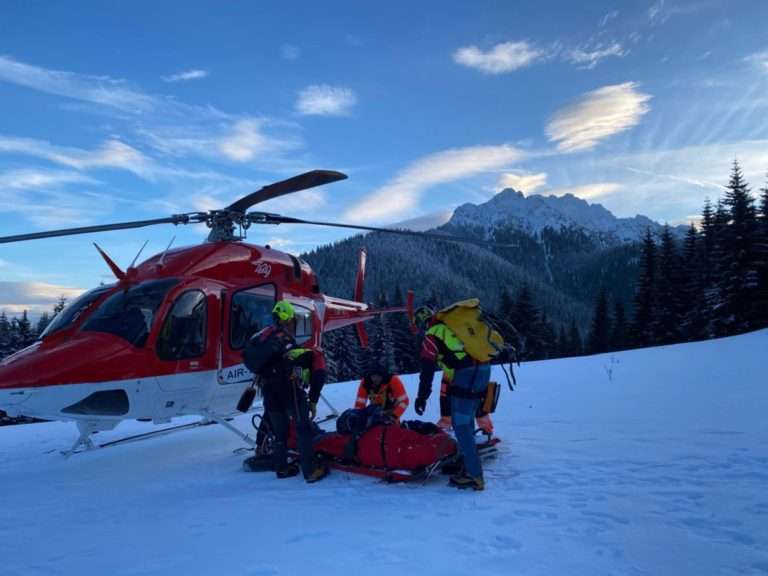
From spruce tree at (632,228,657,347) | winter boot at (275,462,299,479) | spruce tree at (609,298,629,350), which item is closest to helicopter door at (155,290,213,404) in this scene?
winter boot at (275,462,299,479)

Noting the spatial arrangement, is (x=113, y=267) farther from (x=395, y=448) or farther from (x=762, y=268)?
(x=762, y=268)

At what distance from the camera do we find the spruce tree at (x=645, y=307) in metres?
36.5

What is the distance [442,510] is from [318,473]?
1826mm

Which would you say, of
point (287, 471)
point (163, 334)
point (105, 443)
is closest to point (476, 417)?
point (287, 471)

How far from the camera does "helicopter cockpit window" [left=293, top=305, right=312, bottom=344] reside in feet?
29.5

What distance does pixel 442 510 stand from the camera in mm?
4348

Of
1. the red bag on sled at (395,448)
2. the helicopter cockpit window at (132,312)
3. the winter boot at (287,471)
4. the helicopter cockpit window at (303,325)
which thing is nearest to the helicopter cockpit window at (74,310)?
the helicopter cockpit window at (132,312)

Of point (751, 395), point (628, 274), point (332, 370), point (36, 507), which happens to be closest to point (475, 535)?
point (36, 507)

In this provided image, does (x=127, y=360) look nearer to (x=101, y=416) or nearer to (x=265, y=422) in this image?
(x=101, y=416)

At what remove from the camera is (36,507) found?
527 cm

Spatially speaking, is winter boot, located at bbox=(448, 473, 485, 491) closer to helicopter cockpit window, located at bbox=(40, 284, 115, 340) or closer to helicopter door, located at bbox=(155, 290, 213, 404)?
helicopter door, located at bbox=(155, 290, 213, 404)

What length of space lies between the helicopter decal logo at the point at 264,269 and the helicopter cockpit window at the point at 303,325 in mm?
851

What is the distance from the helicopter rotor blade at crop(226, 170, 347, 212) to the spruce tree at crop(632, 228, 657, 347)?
35.0 meters

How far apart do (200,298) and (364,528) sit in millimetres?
4315
